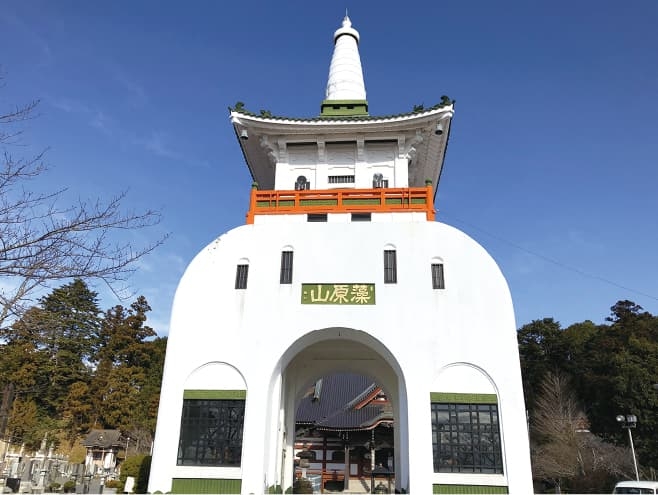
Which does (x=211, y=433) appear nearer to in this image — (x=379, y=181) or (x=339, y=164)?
(x=379, y=181)

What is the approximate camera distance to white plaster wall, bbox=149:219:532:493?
11.5m

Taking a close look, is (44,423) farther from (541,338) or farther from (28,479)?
(541,338)

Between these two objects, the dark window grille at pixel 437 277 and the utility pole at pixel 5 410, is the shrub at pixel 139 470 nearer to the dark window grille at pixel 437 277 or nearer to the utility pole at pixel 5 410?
the dark window grille at pixel 437 277

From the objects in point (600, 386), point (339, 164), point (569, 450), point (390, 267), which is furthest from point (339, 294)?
point (600, 386)

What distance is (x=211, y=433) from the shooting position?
1184 cm

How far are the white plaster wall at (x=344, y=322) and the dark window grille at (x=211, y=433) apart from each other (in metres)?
0.22

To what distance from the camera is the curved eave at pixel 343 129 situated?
15.2 metres

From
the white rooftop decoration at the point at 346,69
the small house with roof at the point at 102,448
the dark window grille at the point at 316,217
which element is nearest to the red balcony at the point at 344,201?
the dark window grille at the point at 316,217

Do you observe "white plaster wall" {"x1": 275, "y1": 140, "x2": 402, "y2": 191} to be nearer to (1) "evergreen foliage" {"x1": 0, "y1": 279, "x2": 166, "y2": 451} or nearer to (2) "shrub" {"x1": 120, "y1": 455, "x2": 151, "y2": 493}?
(2) "shrub" {"x1": 120, "y1": 455, "x2": 151, "y2": 493}

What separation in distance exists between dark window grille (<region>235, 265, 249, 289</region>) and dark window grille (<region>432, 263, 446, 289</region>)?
4.97m

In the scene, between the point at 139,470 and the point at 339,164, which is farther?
the point at 339,164

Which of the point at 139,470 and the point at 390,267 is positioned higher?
the point at 390,267

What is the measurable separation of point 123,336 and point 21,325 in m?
37.8

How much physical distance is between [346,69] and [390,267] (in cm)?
1007
